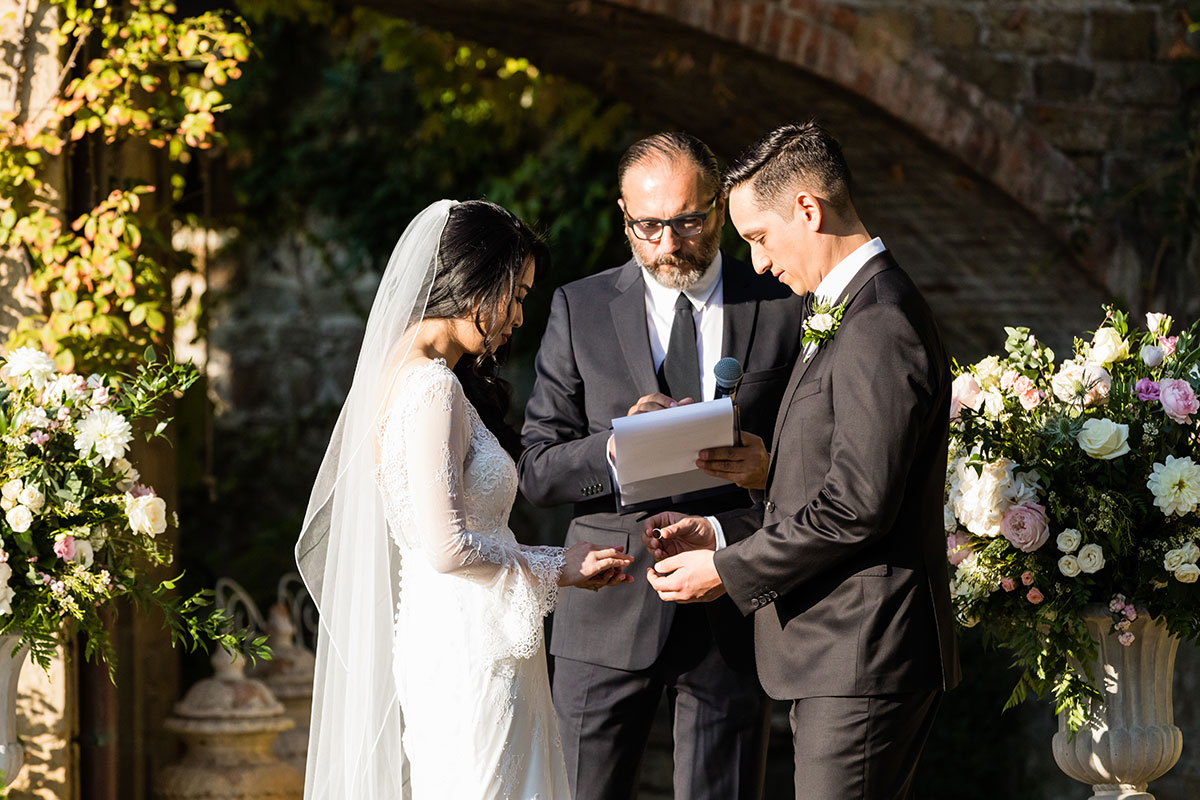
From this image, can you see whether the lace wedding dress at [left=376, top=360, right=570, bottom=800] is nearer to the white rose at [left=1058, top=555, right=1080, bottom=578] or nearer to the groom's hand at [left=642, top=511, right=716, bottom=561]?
the groom's hand at [left=642, top=511, right=716, bottom=561]

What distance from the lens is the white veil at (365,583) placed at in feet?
9.07

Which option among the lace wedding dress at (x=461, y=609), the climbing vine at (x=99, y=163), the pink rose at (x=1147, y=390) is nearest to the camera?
the lace wedding dress at (x=461, y=609)

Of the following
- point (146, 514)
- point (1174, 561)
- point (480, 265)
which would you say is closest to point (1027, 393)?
point (1174, 561)

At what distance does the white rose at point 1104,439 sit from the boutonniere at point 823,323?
71 centimetres

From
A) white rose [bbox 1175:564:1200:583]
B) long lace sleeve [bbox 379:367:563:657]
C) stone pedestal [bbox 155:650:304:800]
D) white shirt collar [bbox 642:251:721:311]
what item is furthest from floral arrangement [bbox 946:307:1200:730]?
stone pedestal [bbox 155:650:304:800]

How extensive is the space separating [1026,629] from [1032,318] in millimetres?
3088

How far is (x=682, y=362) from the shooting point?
3.13 meters

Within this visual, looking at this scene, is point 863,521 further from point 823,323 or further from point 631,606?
point 631,606

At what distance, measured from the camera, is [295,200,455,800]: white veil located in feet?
9.07

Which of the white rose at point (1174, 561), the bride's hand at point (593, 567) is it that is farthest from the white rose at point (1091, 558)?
the bride's hand at point (593, 567)

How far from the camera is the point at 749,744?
3.02 metres

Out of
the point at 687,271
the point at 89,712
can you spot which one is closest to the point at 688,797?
the point at 687,271

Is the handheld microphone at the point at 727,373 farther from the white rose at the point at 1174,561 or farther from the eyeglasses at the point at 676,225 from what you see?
the white rose at the point at 1174,561

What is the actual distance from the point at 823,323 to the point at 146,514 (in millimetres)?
1692
